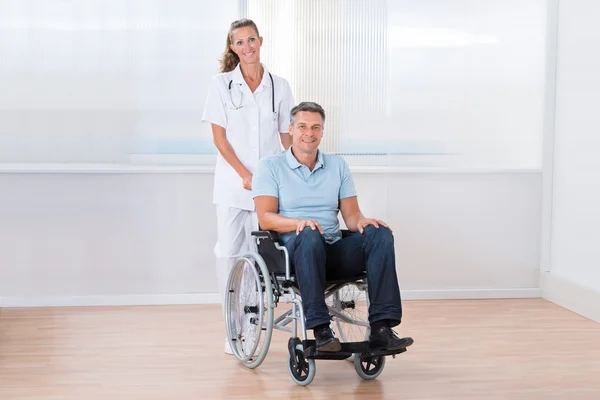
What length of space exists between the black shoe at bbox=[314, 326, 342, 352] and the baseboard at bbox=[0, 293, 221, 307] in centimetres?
199

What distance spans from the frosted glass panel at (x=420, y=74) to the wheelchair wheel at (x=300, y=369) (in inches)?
78.4

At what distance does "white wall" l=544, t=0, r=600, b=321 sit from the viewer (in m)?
4.93

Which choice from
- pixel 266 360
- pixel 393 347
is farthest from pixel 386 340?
pixel 266 360

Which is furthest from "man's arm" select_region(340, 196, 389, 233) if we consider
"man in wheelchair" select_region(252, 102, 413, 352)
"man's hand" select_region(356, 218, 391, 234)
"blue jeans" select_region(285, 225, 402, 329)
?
"blue jeans" select_region(285, 225, 402, 329)

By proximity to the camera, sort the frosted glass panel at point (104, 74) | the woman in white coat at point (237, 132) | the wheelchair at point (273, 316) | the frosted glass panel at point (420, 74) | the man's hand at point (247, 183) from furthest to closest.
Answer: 1. the frosted glass panel at point (420, 74)
2. the frosted glass panel at point (104, 74)
3. the woman in white coat at point (237, 132)
4. the man's hand at point (247, 183)
5. the wheelchair at point (273, 316)

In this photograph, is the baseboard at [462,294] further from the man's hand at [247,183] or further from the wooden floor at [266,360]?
the man's hand at [247,183]

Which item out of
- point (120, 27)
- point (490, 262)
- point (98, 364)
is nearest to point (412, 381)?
point (98, 364)

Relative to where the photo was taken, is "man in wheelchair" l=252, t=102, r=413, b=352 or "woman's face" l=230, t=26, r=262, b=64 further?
"woman's face" l=230, t=26, r=262, b=64

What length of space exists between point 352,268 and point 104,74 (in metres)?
2.24

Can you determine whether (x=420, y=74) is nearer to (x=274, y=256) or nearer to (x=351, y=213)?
(x=351, y=213)

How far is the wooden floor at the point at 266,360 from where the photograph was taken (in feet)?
11.7

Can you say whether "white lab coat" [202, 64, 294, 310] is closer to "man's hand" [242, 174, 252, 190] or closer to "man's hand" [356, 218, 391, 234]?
"man's hand" [242, 174, 252, 190]

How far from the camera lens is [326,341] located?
11.3 feet

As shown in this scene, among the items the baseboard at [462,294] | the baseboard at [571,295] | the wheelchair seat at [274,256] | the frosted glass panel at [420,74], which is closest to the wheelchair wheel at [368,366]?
the wheelchair seat at [274,256]
